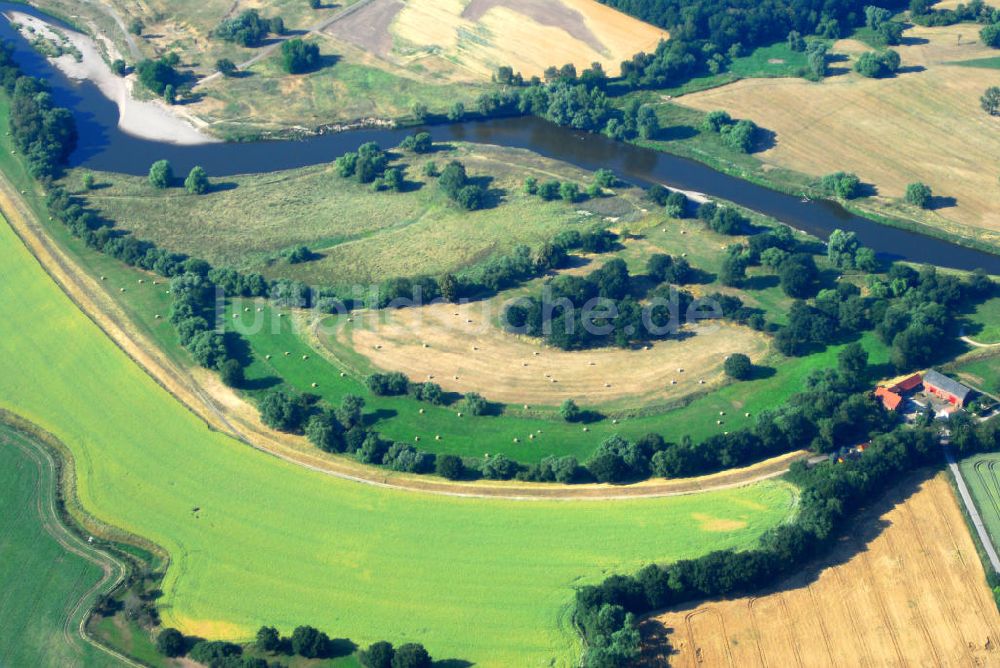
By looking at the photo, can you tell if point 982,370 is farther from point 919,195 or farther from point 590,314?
point 590,314

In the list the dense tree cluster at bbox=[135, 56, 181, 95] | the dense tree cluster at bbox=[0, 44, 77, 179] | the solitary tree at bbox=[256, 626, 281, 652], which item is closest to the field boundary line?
the solitary tree at bbox=[256, 626, 281, 652]

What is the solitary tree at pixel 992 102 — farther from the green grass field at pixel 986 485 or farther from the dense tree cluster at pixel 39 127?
the dense tree cluster at pixel 39 127

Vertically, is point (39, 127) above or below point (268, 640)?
above

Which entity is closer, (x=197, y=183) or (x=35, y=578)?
(x=35, y=578)

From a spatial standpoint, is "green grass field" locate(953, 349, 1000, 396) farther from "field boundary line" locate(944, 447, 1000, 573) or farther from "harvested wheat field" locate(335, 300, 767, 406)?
"harvested wheat field" locate(335, 300, 767, 406)

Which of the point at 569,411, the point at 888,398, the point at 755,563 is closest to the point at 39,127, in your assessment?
the point at 569,411

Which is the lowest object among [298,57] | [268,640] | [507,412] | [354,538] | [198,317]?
[354,538]
